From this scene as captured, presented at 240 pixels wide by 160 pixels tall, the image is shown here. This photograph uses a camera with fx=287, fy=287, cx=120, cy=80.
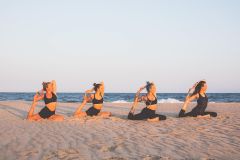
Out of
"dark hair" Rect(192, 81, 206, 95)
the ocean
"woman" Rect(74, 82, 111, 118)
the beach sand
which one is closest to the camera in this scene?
the beach sand

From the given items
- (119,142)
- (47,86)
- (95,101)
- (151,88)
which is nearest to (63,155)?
(119,142)

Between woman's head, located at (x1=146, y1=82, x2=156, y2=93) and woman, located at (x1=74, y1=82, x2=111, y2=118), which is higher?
woman's head, located at (x1=146, y1=82, x2=156, y2=93)

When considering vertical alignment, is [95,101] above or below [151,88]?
below

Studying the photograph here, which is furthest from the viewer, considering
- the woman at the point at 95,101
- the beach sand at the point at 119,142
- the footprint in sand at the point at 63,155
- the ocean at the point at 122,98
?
the ocean at the point at 122,98

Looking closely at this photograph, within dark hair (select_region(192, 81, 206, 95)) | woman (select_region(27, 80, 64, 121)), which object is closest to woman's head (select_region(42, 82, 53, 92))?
woman (select_region(27, 80, 64, 121))

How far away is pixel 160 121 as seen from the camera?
10992 millimetres

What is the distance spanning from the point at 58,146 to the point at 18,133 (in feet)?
7.82

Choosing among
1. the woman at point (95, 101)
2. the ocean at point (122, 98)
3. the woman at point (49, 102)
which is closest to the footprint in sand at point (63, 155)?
the woman at point (49, 102)

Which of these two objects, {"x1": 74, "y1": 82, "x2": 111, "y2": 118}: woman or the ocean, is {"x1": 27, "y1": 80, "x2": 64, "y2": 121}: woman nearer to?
{"x1": 74, "y1": 82, "x2": 111, "y2": 118}: woman

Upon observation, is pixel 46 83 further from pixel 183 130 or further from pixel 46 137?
pixel 183 130

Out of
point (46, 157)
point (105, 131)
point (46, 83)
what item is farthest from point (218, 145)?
point (46, 83)

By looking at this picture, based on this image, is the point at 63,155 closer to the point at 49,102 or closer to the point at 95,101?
the point at 49,102

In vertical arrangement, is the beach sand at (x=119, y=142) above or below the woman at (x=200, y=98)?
below

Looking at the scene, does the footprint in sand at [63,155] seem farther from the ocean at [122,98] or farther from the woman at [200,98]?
the ocean at [122,98]
